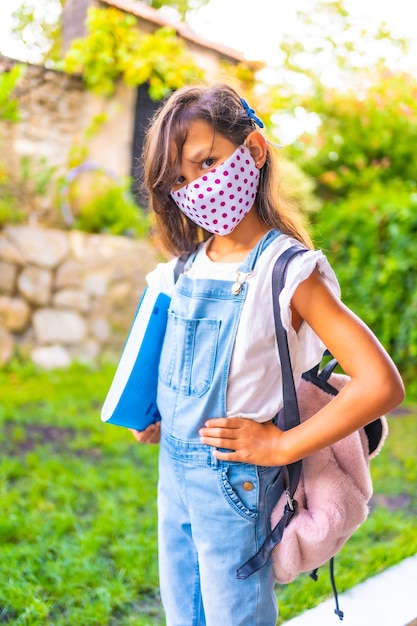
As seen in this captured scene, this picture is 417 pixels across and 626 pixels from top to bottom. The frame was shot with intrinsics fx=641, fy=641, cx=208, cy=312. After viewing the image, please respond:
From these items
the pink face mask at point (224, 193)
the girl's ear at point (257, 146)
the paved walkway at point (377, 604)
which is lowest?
the paved walkway at point (377, 604)

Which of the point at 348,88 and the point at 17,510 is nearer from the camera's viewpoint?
the point at 17,510

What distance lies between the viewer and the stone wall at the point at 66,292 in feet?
18.2

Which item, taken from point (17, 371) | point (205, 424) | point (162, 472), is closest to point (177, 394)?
point (205, 424)

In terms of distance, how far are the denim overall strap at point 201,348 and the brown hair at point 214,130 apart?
0.35ft

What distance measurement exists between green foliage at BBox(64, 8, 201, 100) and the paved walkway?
4841 millimetres

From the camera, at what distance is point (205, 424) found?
49.2 inches

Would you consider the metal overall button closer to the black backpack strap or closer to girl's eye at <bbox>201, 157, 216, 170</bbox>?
the black backpack strap

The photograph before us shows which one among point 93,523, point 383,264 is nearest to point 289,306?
point 93,523

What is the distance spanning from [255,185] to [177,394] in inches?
18.3

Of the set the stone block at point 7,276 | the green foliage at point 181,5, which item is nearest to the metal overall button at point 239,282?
the stone block at point 7,276

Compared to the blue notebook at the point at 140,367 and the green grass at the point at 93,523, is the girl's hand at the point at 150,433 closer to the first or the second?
the blue notebook at the point at 140,367

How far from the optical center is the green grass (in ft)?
6.95

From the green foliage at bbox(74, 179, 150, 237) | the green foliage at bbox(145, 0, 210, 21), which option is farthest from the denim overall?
the green foliage at bbox(145, 0, 210, 21)

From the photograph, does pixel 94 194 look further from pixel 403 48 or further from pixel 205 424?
pixel 205 424
